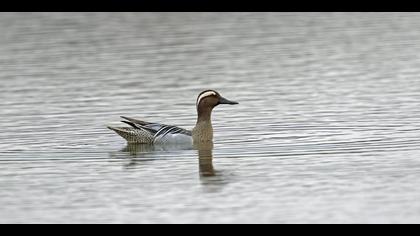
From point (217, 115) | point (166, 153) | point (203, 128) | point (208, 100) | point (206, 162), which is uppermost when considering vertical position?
point (217, 115)

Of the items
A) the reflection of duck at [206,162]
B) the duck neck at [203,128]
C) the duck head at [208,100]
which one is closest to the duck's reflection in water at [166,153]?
the reflection of duck at [206,162]

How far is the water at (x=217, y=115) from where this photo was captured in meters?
14.3

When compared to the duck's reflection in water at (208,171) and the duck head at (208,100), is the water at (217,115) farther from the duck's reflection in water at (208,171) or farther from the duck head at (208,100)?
the duck head at (208,100)

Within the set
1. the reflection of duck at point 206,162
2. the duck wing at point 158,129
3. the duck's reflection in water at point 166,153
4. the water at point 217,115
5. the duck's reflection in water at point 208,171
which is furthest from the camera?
the duck wing at point 158,129

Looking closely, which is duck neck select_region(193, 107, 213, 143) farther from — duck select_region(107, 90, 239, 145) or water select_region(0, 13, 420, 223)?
water select_region(0, 13, 420, 223)

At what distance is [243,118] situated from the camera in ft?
66.8

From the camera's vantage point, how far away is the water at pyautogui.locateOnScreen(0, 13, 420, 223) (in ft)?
47.0

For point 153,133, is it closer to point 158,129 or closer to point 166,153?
point 158,129

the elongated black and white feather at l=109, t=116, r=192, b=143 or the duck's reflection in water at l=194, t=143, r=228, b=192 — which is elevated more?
the elongated black and white feather at l=109, t=116, r=192, b=143

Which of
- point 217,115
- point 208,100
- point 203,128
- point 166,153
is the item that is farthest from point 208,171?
point 217,115

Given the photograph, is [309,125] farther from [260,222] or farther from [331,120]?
[260,222]

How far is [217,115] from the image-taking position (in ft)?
69.2

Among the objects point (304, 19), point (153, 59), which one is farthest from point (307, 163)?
point (304, 19)

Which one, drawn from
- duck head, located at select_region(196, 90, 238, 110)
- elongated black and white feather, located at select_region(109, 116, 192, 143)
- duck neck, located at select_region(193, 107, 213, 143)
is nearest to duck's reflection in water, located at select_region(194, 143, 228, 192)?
duck neck, located at select_region(193, 107, 213, 143)
